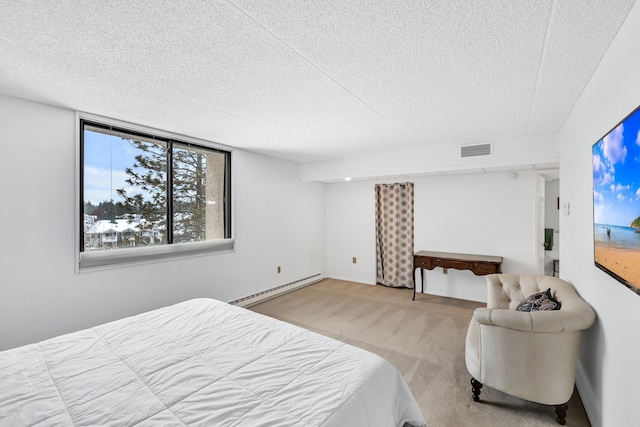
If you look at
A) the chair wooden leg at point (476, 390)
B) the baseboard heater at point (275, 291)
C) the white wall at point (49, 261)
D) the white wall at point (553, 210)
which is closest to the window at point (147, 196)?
the white wall at point (49, 261)

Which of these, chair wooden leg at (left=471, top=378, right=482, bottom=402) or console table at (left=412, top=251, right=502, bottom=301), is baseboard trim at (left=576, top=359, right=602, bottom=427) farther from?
console table at (left=412, top=251, right=502, bottom=301)

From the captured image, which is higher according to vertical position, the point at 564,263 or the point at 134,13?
the point at 134,13

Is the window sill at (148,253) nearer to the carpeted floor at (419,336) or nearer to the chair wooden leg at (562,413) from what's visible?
the carpeted floor at (419,336)

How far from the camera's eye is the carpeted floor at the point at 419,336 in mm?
1954

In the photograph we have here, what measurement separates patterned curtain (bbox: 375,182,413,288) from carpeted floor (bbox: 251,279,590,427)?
0.90ft

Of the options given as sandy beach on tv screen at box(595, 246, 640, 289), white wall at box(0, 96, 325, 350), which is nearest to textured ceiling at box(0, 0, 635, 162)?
white wall at box(0, 96, 325, 350)

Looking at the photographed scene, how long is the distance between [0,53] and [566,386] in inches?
156

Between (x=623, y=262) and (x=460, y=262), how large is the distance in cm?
284

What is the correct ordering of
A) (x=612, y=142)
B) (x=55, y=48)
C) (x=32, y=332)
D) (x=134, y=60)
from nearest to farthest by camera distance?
(x=612, y=142) < (x=55, y=48) < (x=134, y=60) < (x=32, y=332)

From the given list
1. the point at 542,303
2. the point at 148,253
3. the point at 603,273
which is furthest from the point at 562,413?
the point at 148,253

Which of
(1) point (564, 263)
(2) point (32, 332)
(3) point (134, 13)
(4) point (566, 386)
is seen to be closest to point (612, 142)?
(4) point (566, 386)

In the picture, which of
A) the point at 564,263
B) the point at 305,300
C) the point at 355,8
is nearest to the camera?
the point at 355,8

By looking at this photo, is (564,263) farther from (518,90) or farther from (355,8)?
(355,8)

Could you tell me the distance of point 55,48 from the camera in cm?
157
